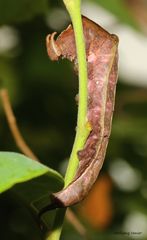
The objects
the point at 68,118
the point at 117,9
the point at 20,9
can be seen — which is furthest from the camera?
the point at 68,118

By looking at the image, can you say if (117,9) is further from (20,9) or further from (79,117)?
(79,117)

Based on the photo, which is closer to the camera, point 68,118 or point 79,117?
point 79,117

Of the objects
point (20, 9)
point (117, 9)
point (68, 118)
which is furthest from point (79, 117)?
point (68, 118)

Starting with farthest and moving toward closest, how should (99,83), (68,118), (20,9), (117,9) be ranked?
(68,118), (117,9), (20,9), (99,83)

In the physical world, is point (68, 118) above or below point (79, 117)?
below

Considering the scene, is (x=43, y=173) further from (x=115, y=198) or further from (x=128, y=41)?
(x=128, y=41)

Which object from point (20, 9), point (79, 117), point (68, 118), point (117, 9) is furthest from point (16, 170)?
point (68, 118)

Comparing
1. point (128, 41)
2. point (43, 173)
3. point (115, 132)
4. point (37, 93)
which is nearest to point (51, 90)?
point (37, 93)

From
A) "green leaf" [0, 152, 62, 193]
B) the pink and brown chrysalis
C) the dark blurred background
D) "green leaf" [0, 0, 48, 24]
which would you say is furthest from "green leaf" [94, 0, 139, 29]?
"green leaf" [0, 152, 62, 193]
